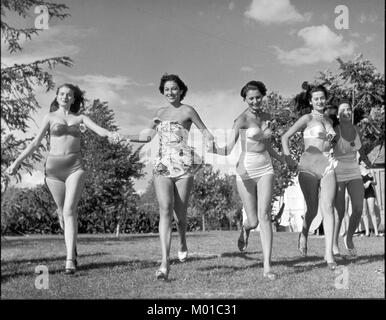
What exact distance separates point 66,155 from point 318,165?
5.25 ft

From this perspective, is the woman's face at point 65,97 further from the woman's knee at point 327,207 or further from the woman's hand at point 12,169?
the woman's knee at point 327,207

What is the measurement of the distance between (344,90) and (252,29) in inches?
28.3

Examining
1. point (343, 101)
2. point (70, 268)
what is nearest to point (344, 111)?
point (343, 101)

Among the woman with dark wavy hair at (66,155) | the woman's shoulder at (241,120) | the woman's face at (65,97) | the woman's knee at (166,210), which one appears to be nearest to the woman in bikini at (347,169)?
the woman's shoulder at (241,120)

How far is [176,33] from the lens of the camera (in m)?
3.23

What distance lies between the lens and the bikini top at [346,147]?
3.35 metres

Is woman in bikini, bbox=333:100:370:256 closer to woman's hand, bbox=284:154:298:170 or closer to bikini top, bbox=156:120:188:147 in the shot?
woman's hand, bbox=284:154:298:170

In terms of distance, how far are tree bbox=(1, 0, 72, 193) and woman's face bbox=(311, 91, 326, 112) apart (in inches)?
61.9

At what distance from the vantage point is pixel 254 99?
302cm

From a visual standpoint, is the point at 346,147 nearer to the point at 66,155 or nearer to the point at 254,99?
the point at 254,99

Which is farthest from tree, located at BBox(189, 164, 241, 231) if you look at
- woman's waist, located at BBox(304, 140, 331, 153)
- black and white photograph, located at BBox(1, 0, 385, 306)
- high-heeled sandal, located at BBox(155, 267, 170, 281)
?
woman's waist, located at BBox(304, 140, 331, 153)

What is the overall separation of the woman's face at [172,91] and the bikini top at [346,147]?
1.14m
